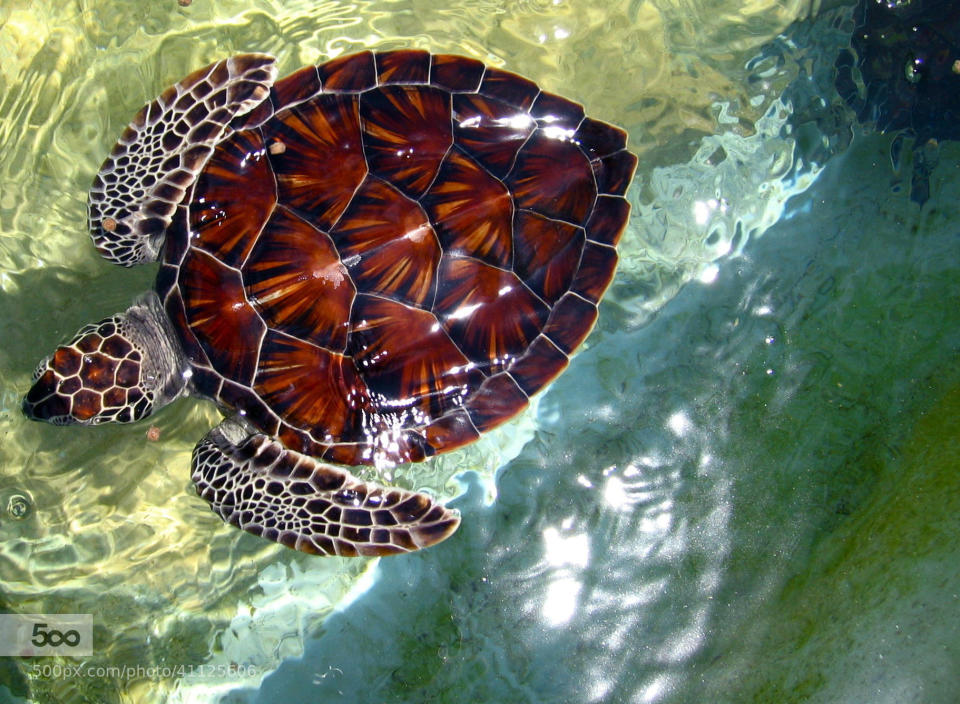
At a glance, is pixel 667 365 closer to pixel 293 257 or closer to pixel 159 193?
pixel 293 257

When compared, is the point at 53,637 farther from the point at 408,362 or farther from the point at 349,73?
the point at 349,73

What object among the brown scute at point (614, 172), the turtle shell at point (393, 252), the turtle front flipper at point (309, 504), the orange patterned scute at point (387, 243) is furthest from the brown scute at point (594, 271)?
the turtle front flipper at point (309, 504)

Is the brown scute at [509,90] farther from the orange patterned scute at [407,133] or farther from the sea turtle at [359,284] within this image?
the orange patterned scute at [407,133]

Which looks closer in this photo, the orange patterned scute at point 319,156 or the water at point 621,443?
the orange patterned scute at point 319,156

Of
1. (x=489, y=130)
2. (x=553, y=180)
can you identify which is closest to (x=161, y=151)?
(x=489, y=130)

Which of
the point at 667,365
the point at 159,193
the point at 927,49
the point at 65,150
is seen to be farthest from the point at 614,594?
the point at 65,150

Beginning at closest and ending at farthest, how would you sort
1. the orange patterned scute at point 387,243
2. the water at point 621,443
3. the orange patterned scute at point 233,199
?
1. the orange patterned scute at point 387,243
2. the orange patterned scute at point 233,199
3. the water at point 621,443
